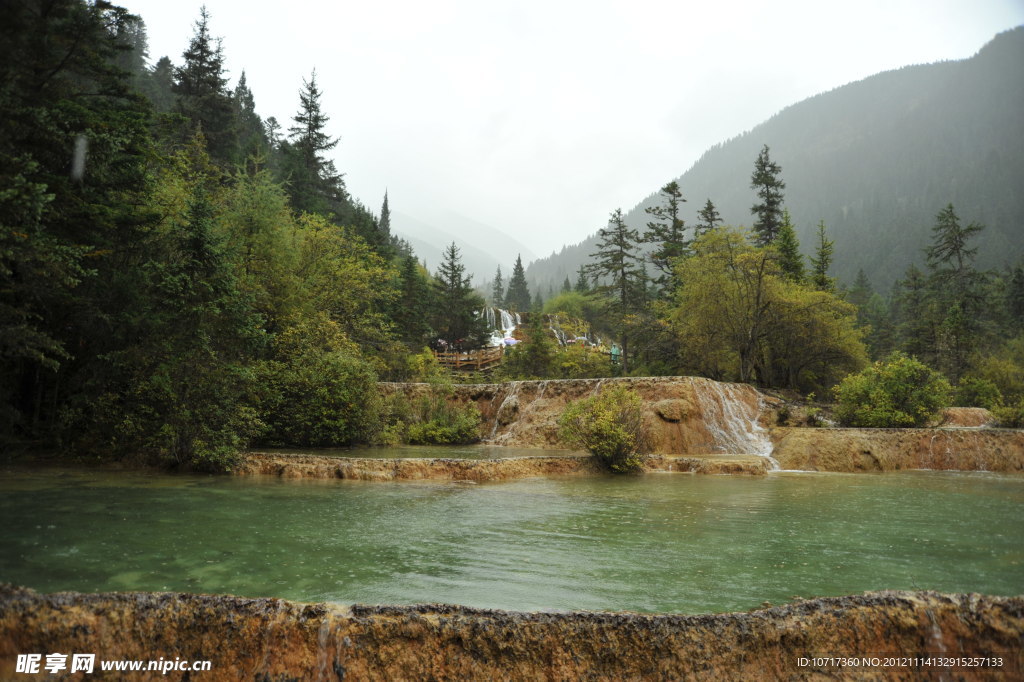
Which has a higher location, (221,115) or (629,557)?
(221,115)

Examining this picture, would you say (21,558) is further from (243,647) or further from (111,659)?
(243,647)

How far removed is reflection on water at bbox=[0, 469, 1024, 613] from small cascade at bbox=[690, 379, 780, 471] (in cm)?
729

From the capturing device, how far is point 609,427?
1386 cm

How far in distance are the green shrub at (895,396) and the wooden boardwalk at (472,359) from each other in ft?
78.7

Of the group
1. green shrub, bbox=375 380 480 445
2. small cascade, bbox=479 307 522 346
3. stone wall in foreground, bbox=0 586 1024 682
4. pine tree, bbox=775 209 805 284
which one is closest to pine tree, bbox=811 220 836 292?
pine tree, bbox=775 209 805 284

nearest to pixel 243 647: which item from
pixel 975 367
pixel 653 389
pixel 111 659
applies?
pixel 111 659

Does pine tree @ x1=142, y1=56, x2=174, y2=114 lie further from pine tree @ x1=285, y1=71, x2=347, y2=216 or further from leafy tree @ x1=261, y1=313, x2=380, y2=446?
leafy tree @ x1=261, y1=313, x2=380, y2=446

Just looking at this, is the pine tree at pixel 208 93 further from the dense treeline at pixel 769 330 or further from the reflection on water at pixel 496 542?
the reflection on water at pixel 496 542

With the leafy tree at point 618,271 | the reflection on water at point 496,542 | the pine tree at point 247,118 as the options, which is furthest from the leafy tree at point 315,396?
the pine tree at point 247,118

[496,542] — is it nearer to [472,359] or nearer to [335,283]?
[335,283]

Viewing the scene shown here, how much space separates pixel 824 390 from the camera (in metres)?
26.9

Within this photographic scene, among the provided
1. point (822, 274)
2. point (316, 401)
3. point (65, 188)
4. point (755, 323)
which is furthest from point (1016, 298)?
point (65, 188)

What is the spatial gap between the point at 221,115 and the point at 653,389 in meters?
36.8

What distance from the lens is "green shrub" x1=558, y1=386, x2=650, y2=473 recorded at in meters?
13.9
